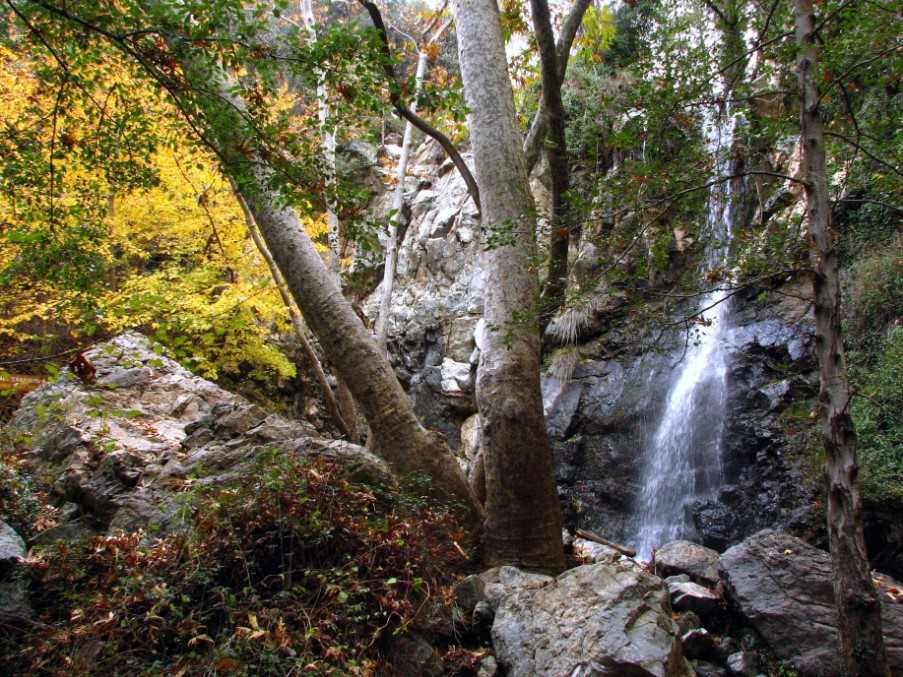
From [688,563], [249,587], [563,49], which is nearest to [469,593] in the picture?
→ [249,587]

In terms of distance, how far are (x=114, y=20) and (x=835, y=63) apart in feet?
13.8

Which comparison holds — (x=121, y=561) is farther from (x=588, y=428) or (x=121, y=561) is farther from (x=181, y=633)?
(x=588, y=428)

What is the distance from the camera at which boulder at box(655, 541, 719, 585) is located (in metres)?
4.64

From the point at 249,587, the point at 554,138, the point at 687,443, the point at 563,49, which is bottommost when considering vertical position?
the point at 249,587

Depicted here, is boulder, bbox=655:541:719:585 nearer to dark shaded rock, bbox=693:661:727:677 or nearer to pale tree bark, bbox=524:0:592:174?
dark shaded rock, bbox=693:661:727:677

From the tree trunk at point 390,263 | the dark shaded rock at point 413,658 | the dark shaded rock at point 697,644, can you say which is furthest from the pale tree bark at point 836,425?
the tree trunk at point 390,263

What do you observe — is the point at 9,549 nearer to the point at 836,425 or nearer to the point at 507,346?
the point at 507,346

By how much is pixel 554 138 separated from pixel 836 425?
9.95 feet

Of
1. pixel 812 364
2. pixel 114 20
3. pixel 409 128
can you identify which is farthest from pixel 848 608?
pixel 409 128

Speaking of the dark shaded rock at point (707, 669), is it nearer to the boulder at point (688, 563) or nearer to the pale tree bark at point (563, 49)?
the boulder at point (688, 563)

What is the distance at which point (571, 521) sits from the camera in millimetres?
9516

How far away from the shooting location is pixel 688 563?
4840 millimetres

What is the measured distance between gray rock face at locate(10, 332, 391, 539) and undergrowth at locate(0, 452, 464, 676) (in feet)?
0.96

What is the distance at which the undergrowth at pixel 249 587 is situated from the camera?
2363 mm
